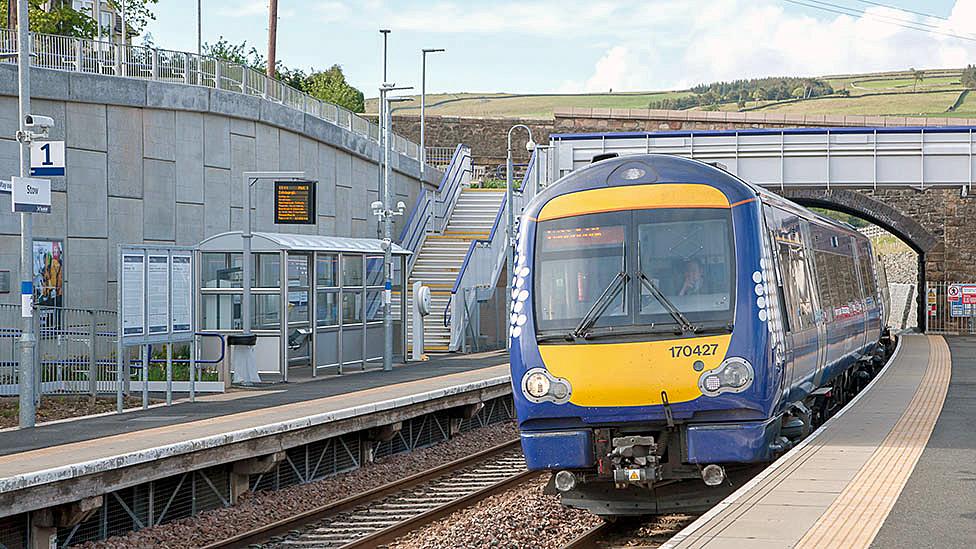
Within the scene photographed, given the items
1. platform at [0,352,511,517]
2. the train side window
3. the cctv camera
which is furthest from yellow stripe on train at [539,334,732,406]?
the cctv camera

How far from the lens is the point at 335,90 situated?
6475 cm

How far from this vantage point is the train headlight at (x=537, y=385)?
1077 cm

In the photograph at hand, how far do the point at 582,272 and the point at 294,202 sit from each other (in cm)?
1325

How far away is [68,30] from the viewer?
115 ft

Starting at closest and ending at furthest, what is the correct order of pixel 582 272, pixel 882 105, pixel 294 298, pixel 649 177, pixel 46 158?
pixel 582 272 → pixel 649 177 → pixel 46 158 → pixel 294 298 → pixel 882 105

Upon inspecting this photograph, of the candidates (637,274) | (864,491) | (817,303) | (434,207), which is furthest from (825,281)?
(434,207)

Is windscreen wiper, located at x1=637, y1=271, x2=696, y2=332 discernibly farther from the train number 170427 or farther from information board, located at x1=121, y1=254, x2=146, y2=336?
information board, located at x1=121, y1=254, x2=146, y2=336

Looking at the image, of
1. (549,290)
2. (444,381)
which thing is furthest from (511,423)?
(549,290)

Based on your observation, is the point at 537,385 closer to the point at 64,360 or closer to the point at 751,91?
the point at 64,360

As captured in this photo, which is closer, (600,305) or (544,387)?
(544,387)

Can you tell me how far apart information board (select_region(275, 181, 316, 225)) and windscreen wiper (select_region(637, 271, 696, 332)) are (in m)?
13.3

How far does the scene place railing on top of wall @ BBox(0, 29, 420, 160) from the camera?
23.7 meters

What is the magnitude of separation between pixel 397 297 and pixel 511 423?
10.1 meters

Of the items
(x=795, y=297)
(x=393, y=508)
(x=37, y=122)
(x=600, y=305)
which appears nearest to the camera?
(x=600, y=305)
